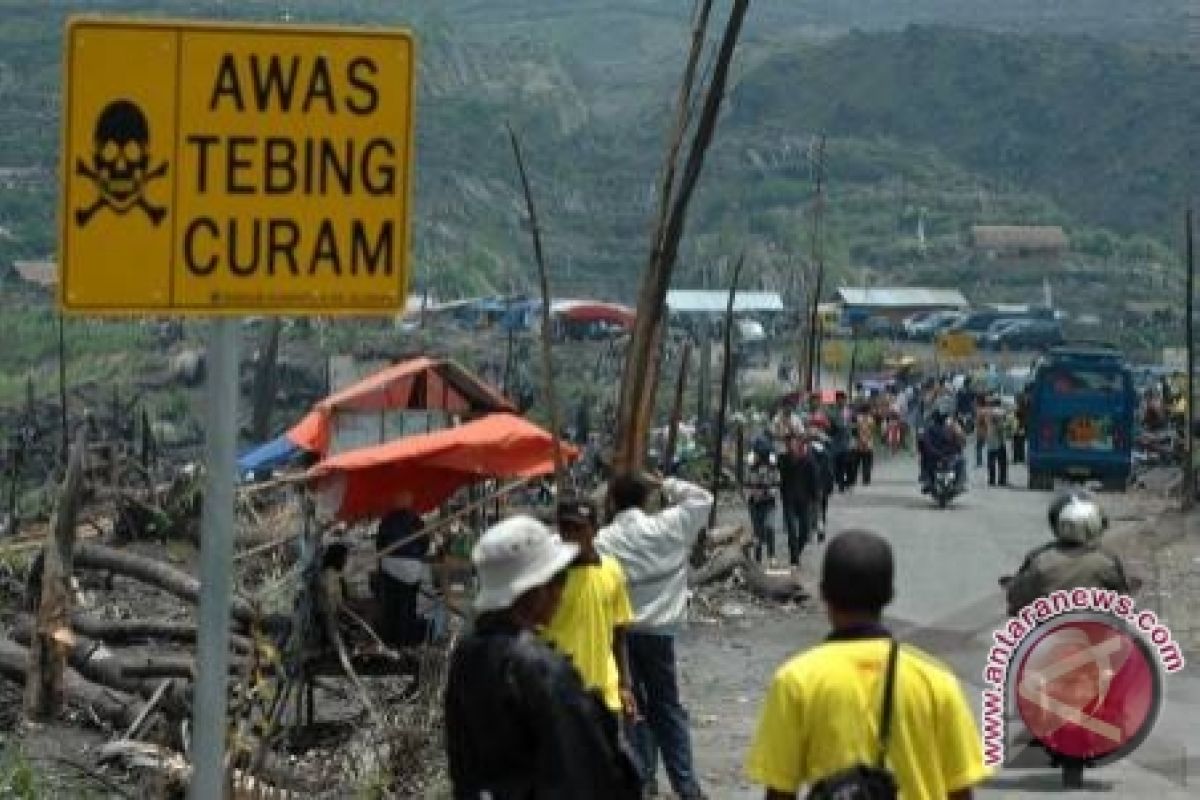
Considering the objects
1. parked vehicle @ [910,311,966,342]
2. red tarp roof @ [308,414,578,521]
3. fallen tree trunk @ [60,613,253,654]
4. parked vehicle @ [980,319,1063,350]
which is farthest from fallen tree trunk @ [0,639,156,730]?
parked vehicle @ [910,311,966,342]

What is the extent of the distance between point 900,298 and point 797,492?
2982 inches

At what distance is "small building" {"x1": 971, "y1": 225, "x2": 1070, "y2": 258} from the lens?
11675 cm

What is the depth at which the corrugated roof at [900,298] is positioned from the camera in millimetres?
97250

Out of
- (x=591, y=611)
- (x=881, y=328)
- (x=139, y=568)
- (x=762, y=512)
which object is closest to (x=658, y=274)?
(x=591, y=611)

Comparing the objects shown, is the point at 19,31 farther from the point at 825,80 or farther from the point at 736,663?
the point at 736,663

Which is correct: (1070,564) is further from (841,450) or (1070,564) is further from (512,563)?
(841,450)

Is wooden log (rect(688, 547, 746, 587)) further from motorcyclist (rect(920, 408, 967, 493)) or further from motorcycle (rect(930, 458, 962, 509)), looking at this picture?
motorcycle (rect(930, 458, 962, 509))

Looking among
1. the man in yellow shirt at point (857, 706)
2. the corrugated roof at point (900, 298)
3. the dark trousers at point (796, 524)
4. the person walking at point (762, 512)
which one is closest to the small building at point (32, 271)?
the corrugated roof at point (900, 298)

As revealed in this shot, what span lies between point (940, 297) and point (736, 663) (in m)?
87.0

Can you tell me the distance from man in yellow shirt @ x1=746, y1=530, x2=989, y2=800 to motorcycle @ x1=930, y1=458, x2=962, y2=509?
26.1 m

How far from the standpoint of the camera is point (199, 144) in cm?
528

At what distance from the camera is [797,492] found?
24.7 metres

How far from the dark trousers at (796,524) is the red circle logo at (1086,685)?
1303 centimetres

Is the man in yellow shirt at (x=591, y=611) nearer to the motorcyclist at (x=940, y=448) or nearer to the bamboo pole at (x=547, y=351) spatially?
the bamboo pole at (x=547, y=351)
